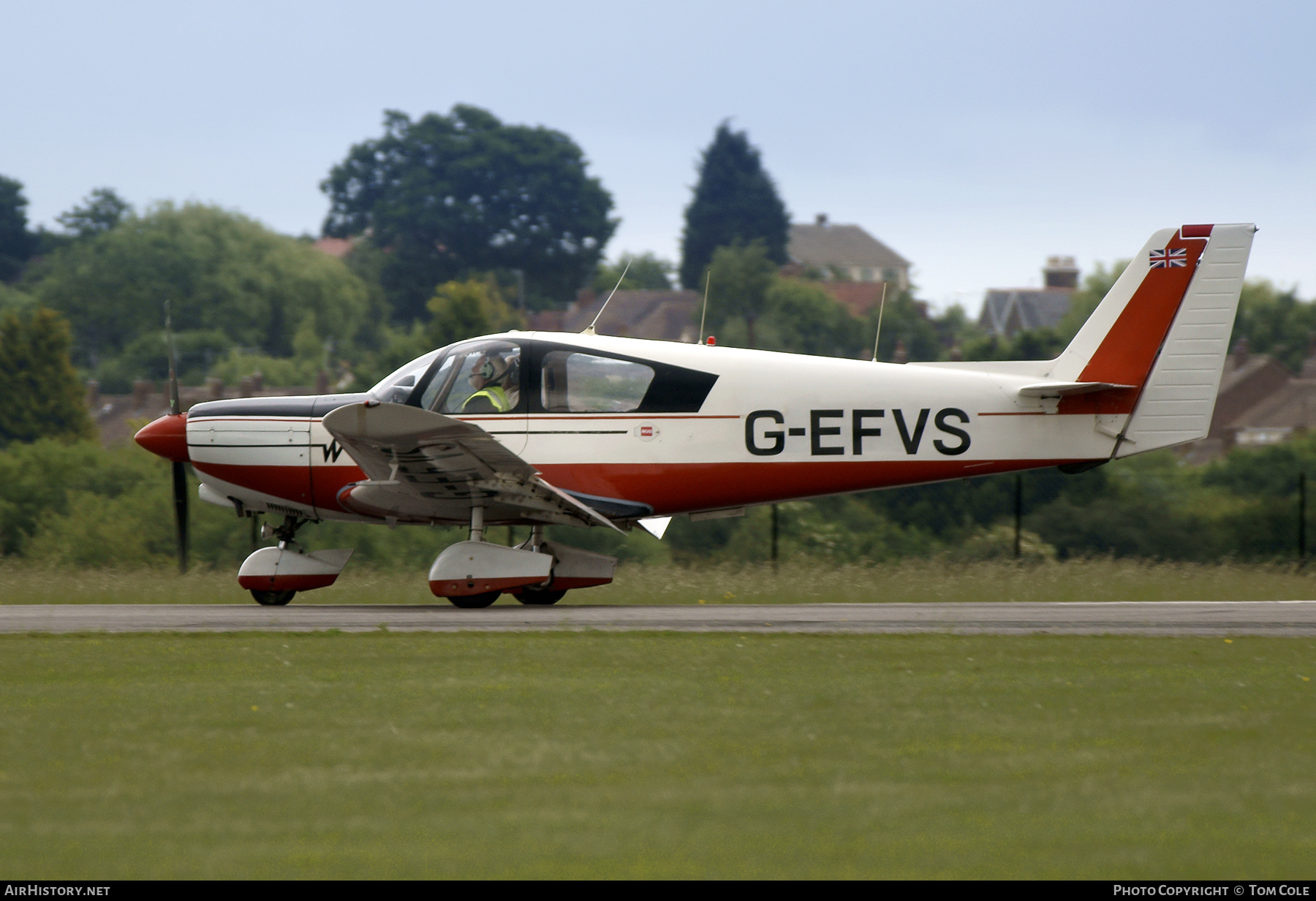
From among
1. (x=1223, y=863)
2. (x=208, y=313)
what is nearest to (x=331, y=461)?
(x=1223, y=863)

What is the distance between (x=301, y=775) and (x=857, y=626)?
20.7 feet

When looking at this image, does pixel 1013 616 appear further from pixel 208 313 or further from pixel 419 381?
pixel 208 313

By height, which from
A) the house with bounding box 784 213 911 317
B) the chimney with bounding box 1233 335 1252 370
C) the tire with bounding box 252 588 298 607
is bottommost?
the tire with bounding box 252 588 298 607

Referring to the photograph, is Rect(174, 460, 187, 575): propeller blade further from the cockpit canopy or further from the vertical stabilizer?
the vertical stabilizer

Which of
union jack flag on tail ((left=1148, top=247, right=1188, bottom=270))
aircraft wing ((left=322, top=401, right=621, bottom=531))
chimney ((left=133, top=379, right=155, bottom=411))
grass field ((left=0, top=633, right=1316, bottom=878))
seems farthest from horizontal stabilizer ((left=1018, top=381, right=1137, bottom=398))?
chimney ((left=133, top=379, right=155, bottom=411))

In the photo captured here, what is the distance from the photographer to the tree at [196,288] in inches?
3952

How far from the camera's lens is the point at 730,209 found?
14075cm

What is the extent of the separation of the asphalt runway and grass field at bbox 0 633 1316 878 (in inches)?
52.0

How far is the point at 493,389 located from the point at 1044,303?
12551 cm

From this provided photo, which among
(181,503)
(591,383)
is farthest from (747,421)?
(181,503)

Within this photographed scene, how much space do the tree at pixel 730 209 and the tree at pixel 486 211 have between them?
47.3 ft

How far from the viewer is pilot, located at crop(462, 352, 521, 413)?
1420 cm

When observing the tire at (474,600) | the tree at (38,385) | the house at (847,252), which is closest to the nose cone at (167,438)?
the tire at (474,600)

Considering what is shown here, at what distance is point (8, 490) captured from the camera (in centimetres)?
2944
